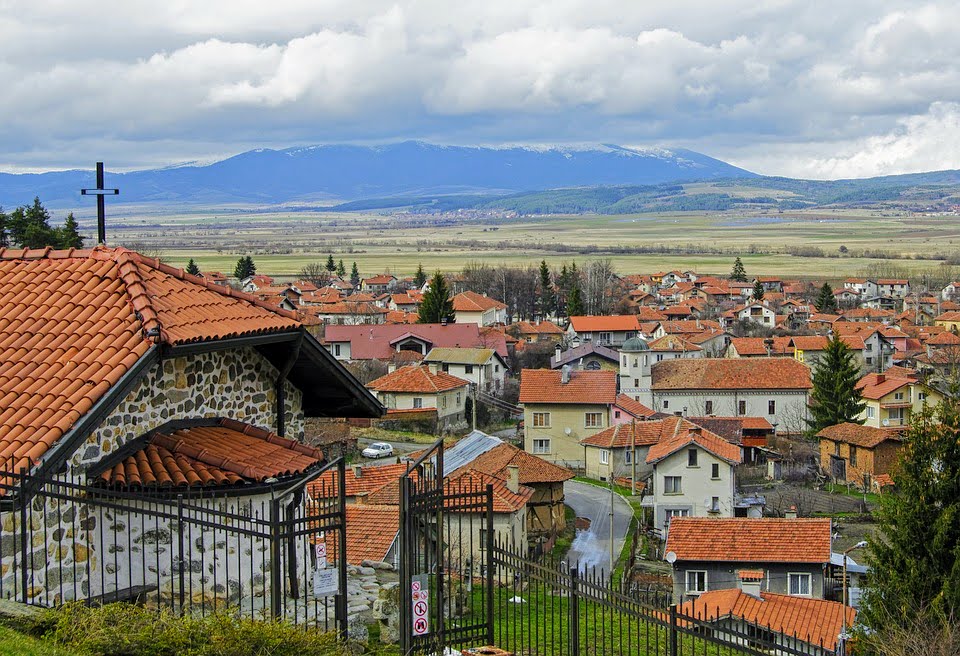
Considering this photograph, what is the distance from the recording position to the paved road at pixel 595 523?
1446 inches

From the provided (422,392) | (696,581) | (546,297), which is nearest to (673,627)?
(696,581)

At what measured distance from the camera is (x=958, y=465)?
21.0 metres

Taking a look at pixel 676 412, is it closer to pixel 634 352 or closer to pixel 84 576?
pixel 634 352

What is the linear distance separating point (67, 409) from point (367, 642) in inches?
142

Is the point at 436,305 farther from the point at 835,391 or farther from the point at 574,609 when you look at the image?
the point at 574,609

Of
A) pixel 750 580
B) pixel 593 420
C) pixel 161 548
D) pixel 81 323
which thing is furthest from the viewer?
pixel 593 420

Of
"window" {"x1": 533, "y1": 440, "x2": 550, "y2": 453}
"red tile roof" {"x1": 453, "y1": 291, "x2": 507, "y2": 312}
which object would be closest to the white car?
"window" {"x1": 533, "y1": 440, "x2": 550, "y2": 453}

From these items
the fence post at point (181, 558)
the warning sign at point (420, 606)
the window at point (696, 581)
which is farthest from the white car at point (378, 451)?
the warning sign at point (420, 606)

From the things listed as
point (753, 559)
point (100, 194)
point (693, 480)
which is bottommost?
point (693, 480)

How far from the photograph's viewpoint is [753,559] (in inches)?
1222

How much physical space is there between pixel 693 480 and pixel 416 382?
22.3 meters

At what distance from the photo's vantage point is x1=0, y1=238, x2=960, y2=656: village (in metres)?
9.98

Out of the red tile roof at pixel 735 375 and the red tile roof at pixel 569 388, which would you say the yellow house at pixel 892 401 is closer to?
the red tile roof at pixel 735 375

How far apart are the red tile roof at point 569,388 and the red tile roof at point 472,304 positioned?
47.8m
